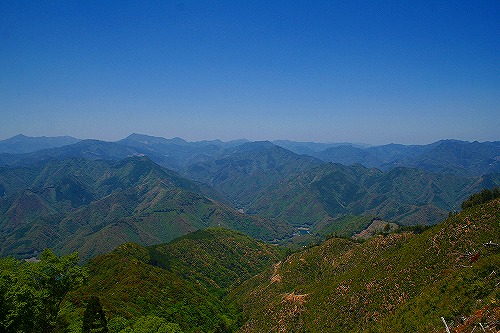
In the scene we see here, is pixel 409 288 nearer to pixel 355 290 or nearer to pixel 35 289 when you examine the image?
pixel 355 290

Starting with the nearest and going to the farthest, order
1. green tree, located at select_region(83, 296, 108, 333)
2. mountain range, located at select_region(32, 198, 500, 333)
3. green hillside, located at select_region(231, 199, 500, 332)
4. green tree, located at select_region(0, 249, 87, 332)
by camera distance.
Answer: green tree, located at select_region(0, 249, 87, 332) < green tree, located at select_region(83, 296, 108, 333) < green hillside, located at select_region(231, 199, 500, 332) < mountain range, located at select_region(32, 198, 500, 333)

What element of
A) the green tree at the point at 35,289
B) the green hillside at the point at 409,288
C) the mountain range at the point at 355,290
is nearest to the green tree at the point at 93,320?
the mountain range at the point at 355,290

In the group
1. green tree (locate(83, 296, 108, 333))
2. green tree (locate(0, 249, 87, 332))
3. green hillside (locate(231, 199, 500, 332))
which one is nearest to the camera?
green tree (locate(0, 249, 87, 332))

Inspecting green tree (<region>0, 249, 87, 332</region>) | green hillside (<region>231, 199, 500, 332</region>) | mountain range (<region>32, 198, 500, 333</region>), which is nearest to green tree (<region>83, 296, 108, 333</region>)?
mountain range (<region>32, 198, 500, 333</region>)

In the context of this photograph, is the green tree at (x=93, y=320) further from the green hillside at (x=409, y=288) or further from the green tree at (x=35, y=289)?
the green hillside at (x=409, y=288)

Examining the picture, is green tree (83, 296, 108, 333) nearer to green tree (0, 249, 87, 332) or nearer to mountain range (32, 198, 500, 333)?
mountain range (32, 198, 500, 333)

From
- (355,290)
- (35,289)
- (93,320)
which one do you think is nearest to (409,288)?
(355,290)
